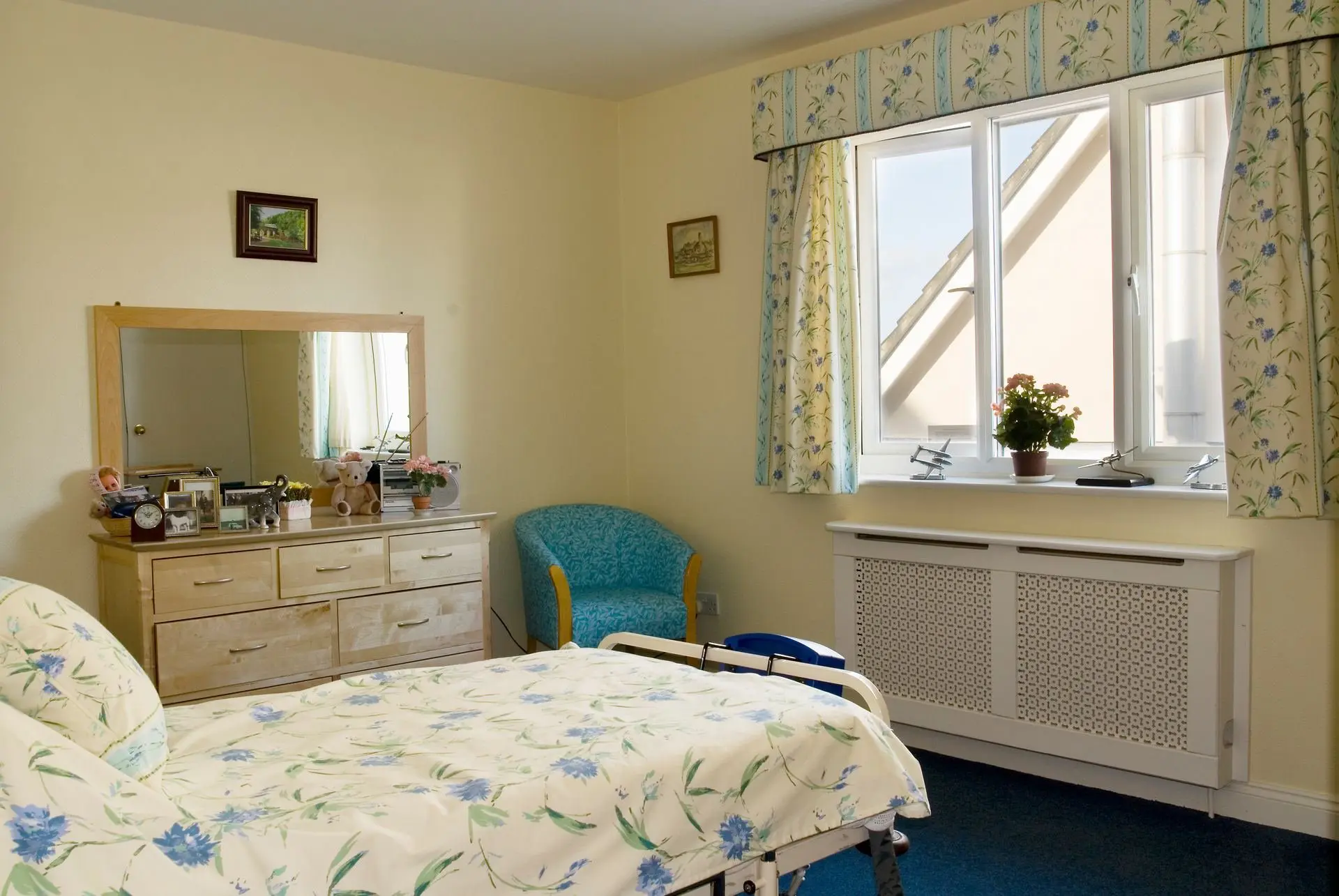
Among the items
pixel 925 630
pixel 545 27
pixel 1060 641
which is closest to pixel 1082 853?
pixel 1060 641

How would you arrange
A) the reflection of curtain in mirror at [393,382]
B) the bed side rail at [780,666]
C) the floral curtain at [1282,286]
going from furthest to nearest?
1. the reflection of curtain in mirror at [393,382]
2. the floral curtain at [1282,286]
3. the bed side rail at [780,666]

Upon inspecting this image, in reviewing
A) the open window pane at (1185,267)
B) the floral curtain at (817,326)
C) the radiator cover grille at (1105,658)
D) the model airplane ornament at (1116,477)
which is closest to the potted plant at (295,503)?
the floral curtain at (817,326)

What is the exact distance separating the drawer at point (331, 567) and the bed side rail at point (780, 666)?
1256mm

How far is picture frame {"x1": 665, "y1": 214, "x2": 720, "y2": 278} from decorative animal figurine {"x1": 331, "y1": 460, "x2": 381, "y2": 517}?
155cm

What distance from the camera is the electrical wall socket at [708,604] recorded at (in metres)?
4.54

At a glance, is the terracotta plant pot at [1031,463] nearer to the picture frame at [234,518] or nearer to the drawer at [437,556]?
the drawer at [437,556]

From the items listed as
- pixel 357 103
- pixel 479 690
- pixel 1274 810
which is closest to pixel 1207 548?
pixel 1274 810

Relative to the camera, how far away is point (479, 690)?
2.24 metres

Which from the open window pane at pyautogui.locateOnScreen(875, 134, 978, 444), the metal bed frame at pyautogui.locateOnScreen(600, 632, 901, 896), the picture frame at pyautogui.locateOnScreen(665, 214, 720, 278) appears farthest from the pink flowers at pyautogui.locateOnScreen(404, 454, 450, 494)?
the metal bed frame at pyautogui.locateOnScreen(600, 632, 901, 896)

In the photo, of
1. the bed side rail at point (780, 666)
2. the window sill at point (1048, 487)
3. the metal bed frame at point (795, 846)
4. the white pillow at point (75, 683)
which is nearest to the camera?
the white pillow at point (75, 683)

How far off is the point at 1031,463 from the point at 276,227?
2769 millimetres

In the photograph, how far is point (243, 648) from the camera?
10.9ft

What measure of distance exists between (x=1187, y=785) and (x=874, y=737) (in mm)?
1682

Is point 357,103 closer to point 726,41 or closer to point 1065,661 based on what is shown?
point 726,41
